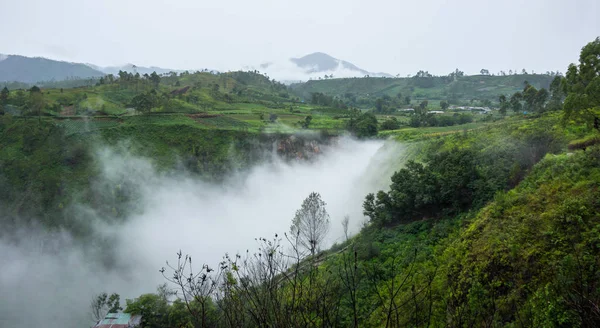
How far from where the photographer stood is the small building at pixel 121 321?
17125mm

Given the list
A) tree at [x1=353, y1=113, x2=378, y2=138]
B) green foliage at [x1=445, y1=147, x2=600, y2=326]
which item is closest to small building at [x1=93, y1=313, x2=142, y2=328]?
green foliage at [x1=445, y1=147, x2=600, y2=326]

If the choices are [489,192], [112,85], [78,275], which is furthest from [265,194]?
[112,85]

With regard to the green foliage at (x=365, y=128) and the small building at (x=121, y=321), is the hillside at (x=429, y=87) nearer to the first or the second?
the green foliage at (x=365, y=128)

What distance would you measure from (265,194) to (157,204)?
39.4ft

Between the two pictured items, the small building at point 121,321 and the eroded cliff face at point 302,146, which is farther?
the eroded cliff face at point 302,146

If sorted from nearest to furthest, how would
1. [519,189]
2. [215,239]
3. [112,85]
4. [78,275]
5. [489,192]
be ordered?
[519,189] < [489,192] < [78,275] < [215,239] < [112,85]

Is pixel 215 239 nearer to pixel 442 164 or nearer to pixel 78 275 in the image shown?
pixel 78 275

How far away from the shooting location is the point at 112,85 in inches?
2334

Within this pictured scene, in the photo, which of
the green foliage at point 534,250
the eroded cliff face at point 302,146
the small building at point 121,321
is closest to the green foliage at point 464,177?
the green foliage at point 534,250

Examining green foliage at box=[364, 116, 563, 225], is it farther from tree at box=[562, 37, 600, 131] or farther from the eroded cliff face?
the eroded cliff face

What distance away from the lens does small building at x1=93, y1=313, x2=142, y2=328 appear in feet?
56.2

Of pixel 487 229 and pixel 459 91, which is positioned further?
pixel 459 91

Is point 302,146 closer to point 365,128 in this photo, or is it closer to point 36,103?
point 365,128

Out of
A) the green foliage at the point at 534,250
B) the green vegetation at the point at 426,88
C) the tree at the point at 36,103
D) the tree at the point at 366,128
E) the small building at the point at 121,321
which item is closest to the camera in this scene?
the green foliage at the point at 534,250
